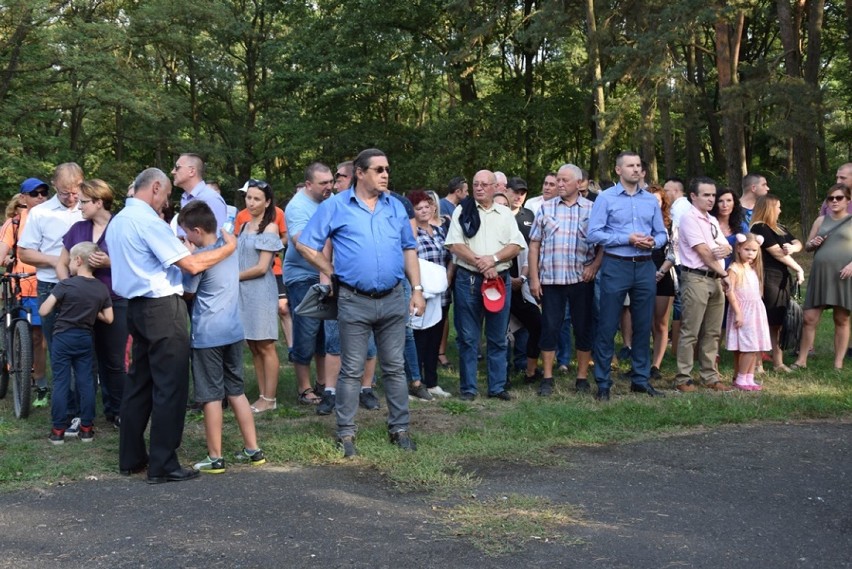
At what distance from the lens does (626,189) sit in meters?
8.25

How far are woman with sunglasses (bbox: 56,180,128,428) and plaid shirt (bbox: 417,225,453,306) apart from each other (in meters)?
2.85

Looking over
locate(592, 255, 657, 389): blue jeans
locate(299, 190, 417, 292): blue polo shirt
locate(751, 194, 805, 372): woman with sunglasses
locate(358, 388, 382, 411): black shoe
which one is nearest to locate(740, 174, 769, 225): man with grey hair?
locate(751, 194, 805, 372): woman with sunglasses

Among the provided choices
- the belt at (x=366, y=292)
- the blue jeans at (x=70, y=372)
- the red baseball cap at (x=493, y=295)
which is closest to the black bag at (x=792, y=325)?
the red baseball cap at (x=493, y=295)

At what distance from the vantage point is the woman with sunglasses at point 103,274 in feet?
24.0

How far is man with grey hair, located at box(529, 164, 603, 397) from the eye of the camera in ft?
28.1

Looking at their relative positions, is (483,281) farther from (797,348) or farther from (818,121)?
(818,121)

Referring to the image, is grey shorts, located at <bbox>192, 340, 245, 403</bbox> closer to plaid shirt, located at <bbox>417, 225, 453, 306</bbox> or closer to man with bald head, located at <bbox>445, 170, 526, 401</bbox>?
man with bald head, located at <bbox>445, 170, 526, 401</bbox>

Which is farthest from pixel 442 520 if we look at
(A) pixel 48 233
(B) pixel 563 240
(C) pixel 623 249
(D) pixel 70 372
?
(A) pixel 48 233

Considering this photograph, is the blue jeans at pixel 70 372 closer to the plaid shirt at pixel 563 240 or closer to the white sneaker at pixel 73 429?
the white sneaker at pixel 73 429

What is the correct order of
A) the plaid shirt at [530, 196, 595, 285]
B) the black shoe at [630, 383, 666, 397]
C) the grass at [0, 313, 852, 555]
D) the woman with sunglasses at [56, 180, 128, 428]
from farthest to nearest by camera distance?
1. the plaid shirt at [530, 196, 595, 285]
2. the black shoe at [630, 383, 666, 397]
3. the woman with sunglasses at [56, 180, 128, 428]
4. the grass at [0, 313, 852, 555]

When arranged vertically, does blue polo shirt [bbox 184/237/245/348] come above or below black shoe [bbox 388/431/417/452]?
above

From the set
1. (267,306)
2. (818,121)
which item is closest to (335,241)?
(267,306)

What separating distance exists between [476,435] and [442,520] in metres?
1.95

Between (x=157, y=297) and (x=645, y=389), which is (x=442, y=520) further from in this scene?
(x=645, y=389)
